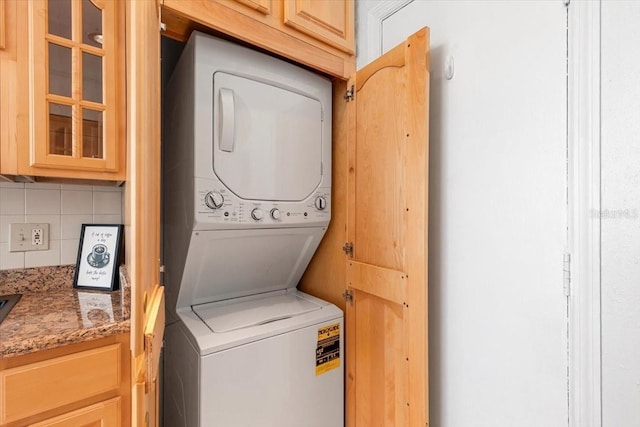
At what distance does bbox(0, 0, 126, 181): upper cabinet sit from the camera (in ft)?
3.80

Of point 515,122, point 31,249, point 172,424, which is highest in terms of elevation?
point 515,122

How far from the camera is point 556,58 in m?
0.98

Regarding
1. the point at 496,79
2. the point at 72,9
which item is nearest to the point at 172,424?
the point at 72,9

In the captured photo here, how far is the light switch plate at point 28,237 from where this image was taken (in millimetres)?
1450

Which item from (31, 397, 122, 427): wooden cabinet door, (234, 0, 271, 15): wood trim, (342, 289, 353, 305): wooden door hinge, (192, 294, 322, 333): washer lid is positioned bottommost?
(31, 397, 122, 427): wooden cabinet door

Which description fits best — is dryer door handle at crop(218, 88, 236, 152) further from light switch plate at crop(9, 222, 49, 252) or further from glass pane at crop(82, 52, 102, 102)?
light switch plate at crop(9, 222, 49, 252)

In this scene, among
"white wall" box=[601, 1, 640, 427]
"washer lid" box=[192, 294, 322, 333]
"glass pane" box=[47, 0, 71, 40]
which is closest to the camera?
A: "white wall" box=[601, 1, 640, 427]

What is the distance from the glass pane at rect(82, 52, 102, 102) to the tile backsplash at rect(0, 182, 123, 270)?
0.54m

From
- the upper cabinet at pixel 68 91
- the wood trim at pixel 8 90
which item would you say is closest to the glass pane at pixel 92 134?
the upper cabinet at pixel 68 91

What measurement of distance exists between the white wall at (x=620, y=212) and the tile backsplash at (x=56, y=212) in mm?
2104

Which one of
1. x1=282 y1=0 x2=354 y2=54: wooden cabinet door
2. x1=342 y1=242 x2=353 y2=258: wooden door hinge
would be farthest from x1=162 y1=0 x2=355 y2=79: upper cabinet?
x1=342 y1=242 x2=353 y2=258: wooden door hinge

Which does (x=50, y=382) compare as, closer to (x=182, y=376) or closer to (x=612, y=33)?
(x=182, y=376)

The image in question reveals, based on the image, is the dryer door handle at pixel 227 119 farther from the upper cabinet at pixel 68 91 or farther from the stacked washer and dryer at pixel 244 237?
the upper cabinet at pixel 68 91

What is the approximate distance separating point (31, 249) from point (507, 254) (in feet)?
6.92
